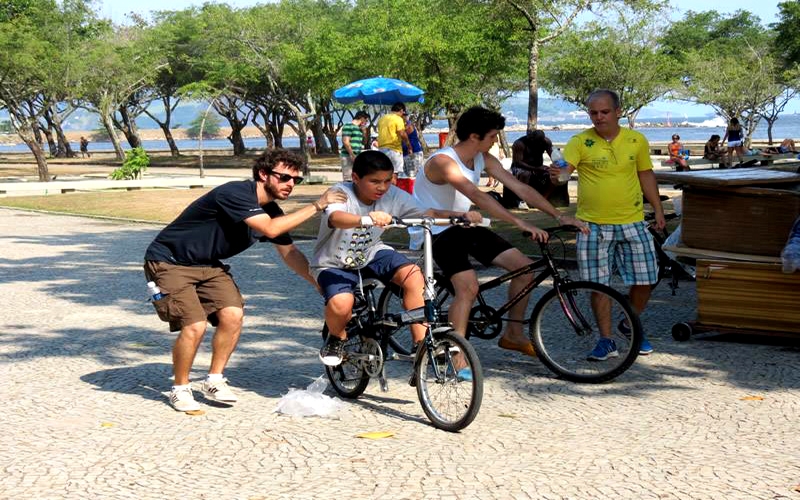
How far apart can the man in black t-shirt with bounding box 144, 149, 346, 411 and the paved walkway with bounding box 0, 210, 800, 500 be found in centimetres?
28

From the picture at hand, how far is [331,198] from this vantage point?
565 centimetres

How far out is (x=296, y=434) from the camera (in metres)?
5.51

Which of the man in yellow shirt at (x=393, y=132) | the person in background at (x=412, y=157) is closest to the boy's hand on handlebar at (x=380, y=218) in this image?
the man in yellow shirt at (x=393, y=132)

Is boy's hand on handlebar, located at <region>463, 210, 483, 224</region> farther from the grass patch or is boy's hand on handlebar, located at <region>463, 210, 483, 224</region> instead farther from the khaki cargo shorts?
the grass patch

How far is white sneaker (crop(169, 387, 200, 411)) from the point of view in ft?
19.6

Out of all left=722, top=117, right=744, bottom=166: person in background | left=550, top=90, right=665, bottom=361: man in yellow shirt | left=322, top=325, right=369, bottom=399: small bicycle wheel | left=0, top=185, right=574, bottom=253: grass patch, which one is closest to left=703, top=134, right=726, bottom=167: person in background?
left=722, top=117, right=744, bottom=166: person in background

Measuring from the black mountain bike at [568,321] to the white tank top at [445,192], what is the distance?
511 mm

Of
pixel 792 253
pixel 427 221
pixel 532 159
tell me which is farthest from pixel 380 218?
pixel 532 159

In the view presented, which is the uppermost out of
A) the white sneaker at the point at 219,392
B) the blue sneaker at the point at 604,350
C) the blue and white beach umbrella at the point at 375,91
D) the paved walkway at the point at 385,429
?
the blue and white beach umbrella at the point at 375,91

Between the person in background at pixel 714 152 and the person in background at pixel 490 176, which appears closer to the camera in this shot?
the person in background at pixel 490 176

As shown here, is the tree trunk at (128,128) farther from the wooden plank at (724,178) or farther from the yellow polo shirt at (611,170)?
the yellow polo shirt at (611,170)

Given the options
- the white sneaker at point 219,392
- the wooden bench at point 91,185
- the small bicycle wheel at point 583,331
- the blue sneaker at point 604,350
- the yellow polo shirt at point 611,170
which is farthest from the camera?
the wooden bench at point 91,185

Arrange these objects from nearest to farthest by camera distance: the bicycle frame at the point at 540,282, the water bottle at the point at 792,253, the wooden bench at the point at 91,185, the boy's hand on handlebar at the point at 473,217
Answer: the boy's hand on handlebar at the point at 473,217, the bicycle frame at the point at 540,282, the water bottle at the point at 792,253, the wooden bench at the point at 91,185

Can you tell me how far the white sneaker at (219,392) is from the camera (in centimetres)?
603
